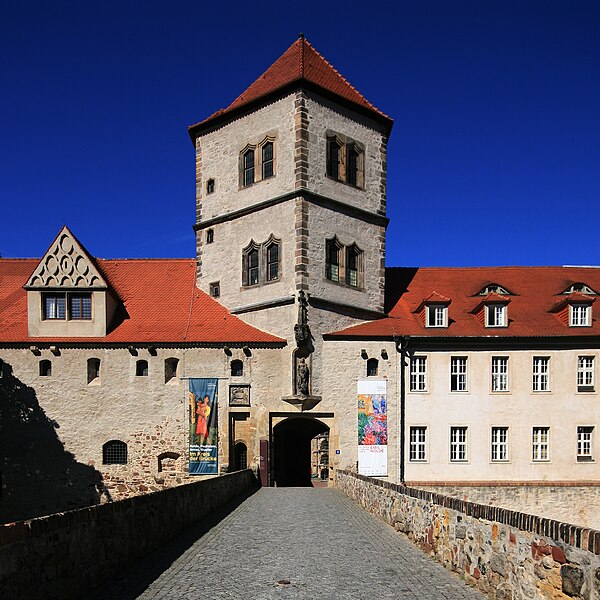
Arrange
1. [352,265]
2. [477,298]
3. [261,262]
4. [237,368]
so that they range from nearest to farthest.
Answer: [237,368], [261,262], [352,265], [477,298]

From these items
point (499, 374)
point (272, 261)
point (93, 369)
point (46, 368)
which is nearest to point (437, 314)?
point (499, 374)

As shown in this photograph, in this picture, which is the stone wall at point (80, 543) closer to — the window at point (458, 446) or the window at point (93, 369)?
the window at point (93, 369)

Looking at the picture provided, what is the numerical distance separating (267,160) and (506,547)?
23460 mm

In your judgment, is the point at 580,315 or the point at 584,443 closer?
the point at 584,443

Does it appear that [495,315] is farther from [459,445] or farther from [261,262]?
[261,262]

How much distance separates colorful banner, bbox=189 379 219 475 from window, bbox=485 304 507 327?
1119 cm

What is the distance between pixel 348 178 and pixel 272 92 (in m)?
4.64

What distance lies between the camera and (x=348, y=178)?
2941 centimetres

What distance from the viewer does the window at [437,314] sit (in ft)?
94.5

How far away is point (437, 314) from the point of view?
1139 inches

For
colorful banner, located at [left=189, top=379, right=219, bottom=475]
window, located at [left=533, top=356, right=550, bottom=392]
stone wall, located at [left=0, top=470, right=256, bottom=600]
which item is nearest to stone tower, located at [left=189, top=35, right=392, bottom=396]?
colorful banner, located at [left=189, top=379, right=219, bottom=475]

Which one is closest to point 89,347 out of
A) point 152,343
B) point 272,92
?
point 152,343

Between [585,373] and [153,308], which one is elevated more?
[153,308]

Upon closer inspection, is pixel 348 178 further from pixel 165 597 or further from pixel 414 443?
pixel 165 597
